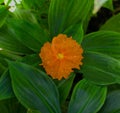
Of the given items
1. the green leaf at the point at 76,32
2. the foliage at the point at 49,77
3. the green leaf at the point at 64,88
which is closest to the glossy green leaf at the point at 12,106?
the foliage at the point at 49,77

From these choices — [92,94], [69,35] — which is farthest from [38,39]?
[92,94]

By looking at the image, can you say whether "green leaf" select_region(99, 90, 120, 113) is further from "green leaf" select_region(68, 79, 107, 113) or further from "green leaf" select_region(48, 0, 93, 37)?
"green leaf" select_region(48, 0, 93, 37)

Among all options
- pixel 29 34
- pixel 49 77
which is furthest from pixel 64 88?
pixel 29 34

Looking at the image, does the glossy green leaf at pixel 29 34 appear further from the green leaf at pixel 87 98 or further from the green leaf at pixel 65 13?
the green leaf at pixel 87 98

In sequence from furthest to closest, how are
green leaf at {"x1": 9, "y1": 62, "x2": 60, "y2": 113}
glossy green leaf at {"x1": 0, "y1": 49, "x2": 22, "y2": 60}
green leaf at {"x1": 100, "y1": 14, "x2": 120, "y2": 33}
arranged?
green leaf at {"x1": 100, "y1": 14, "x2": 120, "y2": 33} < glossy green leaf at {"x1": 0, "y1": 49, "x2": 22, "y2": 60} < green leaf at {"x1": 9, "y1": 62, "x2": 60, "y2": 113}

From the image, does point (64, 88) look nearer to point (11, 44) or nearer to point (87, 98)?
point (87, 98)

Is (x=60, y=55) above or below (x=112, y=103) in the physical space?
above

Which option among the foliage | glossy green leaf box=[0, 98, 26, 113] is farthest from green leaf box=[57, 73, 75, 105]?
glossy green leaf box=[0, 98, 26, 113]
